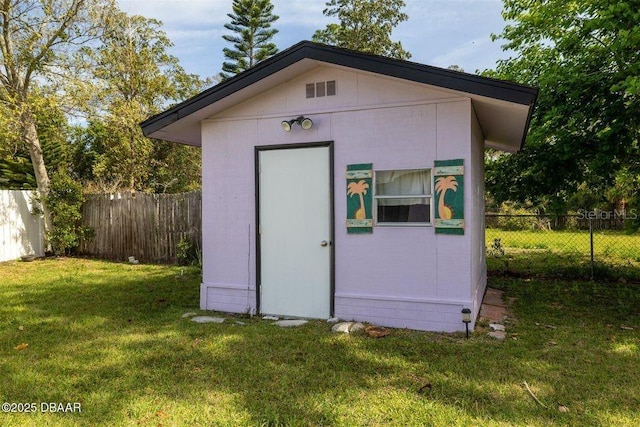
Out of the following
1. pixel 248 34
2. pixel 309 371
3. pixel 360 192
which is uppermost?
pixel 248 34

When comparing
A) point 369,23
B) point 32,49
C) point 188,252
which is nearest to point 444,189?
point 188,252

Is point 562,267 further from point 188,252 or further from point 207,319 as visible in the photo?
point 188,252

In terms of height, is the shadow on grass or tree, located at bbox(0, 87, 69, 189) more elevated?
tree, located at bbox(0, 87, 69, 189)

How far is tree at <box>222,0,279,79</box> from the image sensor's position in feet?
70.7

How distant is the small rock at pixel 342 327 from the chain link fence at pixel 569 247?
4687 millimetres

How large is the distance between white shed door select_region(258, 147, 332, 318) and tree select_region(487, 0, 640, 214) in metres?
4.05

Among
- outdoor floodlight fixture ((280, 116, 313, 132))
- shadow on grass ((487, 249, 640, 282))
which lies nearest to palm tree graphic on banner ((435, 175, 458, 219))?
outdoor floodlight fixture ((280, 116, 313, 132))

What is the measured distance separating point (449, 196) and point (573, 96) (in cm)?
358

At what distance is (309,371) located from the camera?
3.60 meters

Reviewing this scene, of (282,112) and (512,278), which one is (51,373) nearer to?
(282,112)

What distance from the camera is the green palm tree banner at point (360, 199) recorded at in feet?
16.4

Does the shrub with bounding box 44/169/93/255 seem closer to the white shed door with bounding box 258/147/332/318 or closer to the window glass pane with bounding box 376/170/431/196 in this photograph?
the white shed door with bounding box 258/147/332/318

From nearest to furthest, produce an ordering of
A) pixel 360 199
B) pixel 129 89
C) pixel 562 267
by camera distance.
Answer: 1. pixel 360 199
2. pixel 562 267
3. pixel 129 89

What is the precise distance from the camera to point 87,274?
8.71 meters
